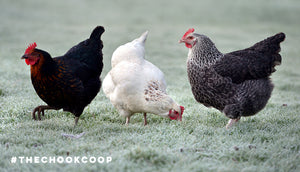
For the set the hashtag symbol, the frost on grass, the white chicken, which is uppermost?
the white chicken

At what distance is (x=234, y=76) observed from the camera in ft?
14.5

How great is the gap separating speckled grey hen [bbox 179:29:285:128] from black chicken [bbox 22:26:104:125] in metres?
1.49

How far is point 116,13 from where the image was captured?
2111 cm

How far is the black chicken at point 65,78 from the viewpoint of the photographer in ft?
13.8

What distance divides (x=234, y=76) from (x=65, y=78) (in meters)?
2.28

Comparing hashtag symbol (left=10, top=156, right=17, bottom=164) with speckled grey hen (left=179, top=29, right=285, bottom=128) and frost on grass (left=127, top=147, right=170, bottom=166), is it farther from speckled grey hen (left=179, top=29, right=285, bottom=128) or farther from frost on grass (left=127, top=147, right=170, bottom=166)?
speckled grey hen (left=179, top=29, right=285, bottom=128)

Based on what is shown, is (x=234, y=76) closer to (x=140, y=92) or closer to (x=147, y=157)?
(x=140, y=92)

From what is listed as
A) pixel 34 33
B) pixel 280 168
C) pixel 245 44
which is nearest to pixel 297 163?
pixel 280 168

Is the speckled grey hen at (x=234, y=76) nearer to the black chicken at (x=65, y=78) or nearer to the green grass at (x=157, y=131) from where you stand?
the green grass at (x=157, y=131)

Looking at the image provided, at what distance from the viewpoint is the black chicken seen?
421 cm

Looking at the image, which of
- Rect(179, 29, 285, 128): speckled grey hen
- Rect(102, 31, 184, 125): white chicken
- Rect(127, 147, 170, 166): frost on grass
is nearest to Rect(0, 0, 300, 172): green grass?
Rect(127, 147, 170, 166): frost on grass

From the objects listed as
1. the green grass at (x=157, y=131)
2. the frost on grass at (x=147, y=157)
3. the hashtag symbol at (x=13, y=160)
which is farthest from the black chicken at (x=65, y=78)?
the frost on grass at (x=147, y=157)

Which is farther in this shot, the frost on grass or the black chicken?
the black chicken

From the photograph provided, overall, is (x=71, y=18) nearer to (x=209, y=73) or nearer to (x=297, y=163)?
(x=209, y=73)
